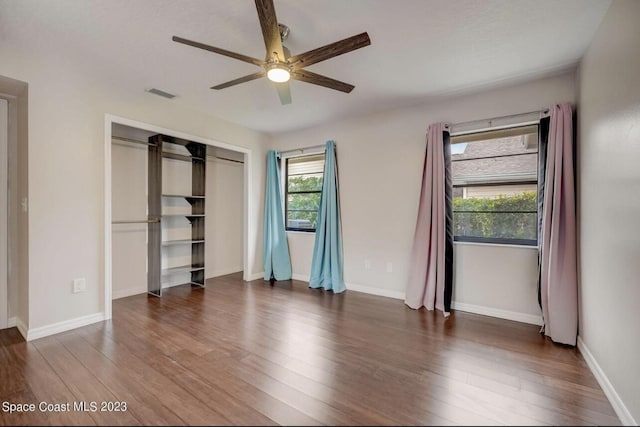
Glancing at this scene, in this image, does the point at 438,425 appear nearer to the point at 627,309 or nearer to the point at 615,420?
the point at 615,420

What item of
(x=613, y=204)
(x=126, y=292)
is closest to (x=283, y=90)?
(x=613, y=204)

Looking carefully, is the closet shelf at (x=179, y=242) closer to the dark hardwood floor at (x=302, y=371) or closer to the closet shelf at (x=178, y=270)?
the closet shelf at (x=178, y=270)

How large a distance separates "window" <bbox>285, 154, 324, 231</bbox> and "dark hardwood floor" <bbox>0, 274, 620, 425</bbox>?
1.98m

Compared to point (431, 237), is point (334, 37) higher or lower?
higher

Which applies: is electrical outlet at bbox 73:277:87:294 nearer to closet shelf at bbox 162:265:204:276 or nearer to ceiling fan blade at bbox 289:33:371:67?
closet shelf at bbox 162:265:204:276

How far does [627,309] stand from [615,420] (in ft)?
2.07

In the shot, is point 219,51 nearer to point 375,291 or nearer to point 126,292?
point 375,291

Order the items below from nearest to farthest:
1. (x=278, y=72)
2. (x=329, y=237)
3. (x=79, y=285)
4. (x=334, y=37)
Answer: (x=278, y=72) < (x=334, y=37) < (x=79, y=285) < (x=329, y=237)

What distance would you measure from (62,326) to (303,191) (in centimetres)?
342

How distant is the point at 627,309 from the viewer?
1.67 meters

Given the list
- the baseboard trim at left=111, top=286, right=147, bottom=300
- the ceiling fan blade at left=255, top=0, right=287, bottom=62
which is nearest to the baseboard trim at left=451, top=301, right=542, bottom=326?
the ceiling fan blade at left=255, top=0, right=287, bottom=62

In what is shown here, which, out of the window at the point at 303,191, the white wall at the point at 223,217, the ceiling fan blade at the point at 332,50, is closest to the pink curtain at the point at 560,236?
the ceiling fan blade at the point at 332,50

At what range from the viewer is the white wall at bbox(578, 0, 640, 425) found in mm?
1604

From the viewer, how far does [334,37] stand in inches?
89.4
